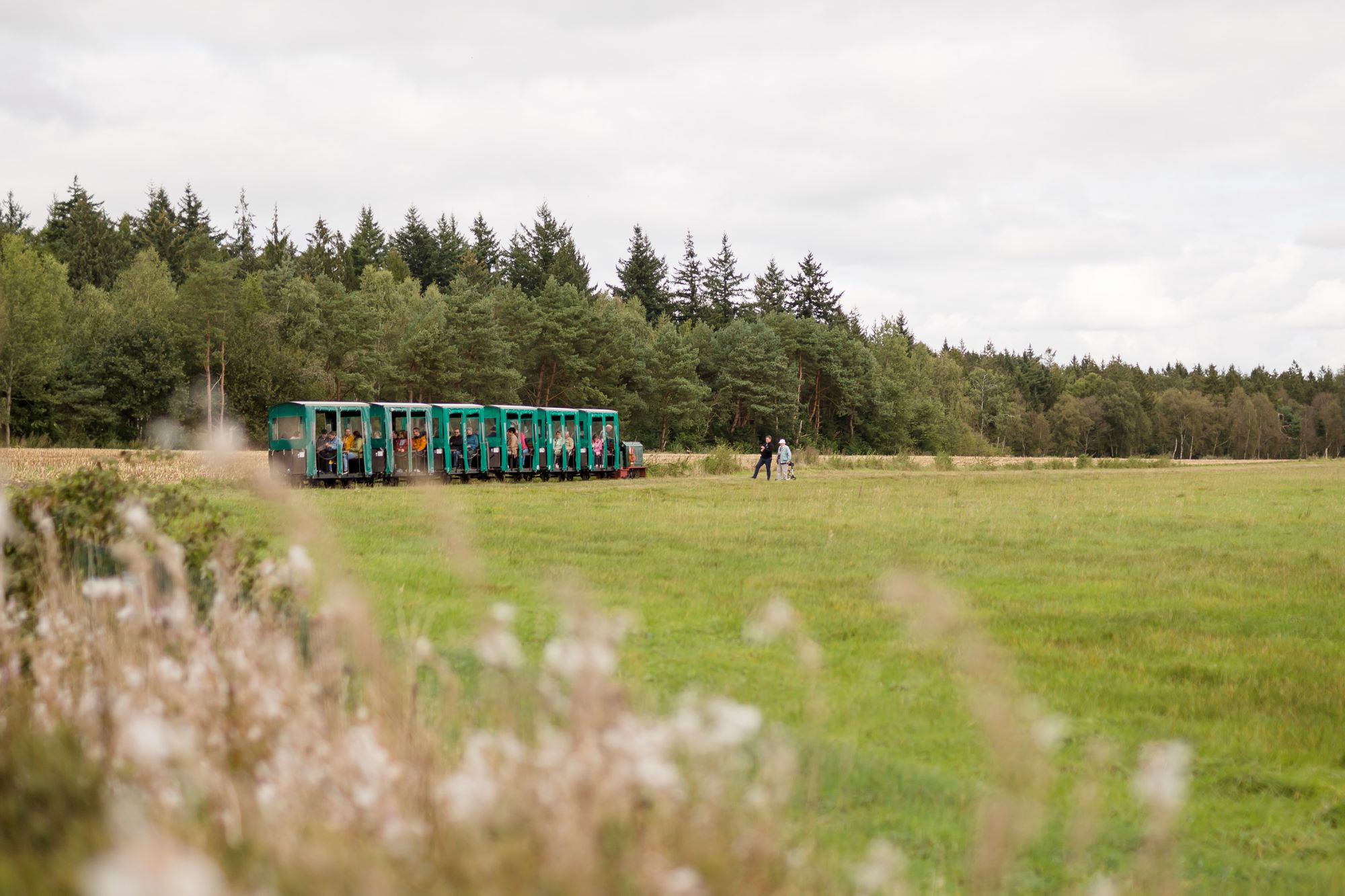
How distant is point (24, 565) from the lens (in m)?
6.96

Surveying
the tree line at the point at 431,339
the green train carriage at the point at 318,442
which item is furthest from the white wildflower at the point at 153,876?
the tree line at the point at 431,339

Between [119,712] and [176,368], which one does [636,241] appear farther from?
[119,712]

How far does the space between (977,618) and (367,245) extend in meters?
98.9

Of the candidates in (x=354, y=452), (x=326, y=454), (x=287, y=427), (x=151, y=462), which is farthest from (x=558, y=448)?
(x=151, y=462)

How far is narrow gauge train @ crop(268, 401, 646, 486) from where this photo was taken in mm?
32219

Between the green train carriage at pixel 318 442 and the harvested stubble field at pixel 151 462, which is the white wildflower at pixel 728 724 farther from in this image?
the green train carriage at pixel 318 442

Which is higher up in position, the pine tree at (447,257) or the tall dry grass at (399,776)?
the pine tree at (447,257)

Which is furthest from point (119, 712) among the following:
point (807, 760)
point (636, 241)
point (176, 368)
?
point (636, 241)

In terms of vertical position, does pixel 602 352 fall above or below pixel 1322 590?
above

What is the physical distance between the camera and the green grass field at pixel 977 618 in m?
5.80

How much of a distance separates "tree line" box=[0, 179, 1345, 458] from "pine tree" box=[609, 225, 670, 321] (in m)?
0.17

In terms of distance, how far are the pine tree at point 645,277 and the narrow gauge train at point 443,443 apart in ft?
205

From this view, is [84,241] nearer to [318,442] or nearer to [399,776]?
[318,442]

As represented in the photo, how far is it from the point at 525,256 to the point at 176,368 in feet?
139
